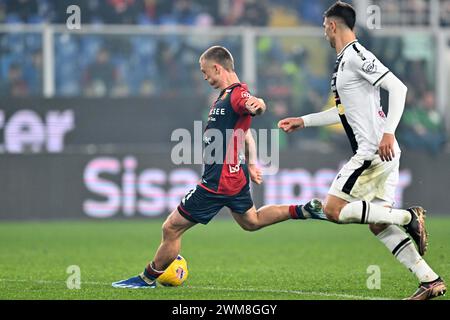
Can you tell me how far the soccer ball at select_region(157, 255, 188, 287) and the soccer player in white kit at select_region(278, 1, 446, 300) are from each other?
166 centimetres

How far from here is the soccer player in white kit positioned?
803 cm

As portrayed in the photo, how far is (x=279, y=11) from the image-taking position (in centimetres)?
2091

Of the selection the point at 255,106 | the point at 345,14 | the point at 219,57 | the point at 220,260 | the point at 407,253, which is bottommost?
the point at 220,260

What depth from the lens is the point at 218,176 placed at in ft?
29.5

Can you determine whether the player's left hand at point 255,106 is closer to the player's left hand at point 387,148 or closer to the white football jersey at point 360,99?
the white football jersey at point 360,99

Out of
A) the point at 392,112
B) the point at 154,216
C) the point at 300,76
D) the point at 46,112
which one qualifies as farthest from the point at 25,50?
the point at 392,112

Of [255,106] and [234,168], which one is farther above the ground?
[255,106]

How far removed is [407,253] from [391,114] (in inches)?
43.0

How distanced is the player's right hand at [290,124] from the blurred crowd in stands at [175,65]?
8.15m
